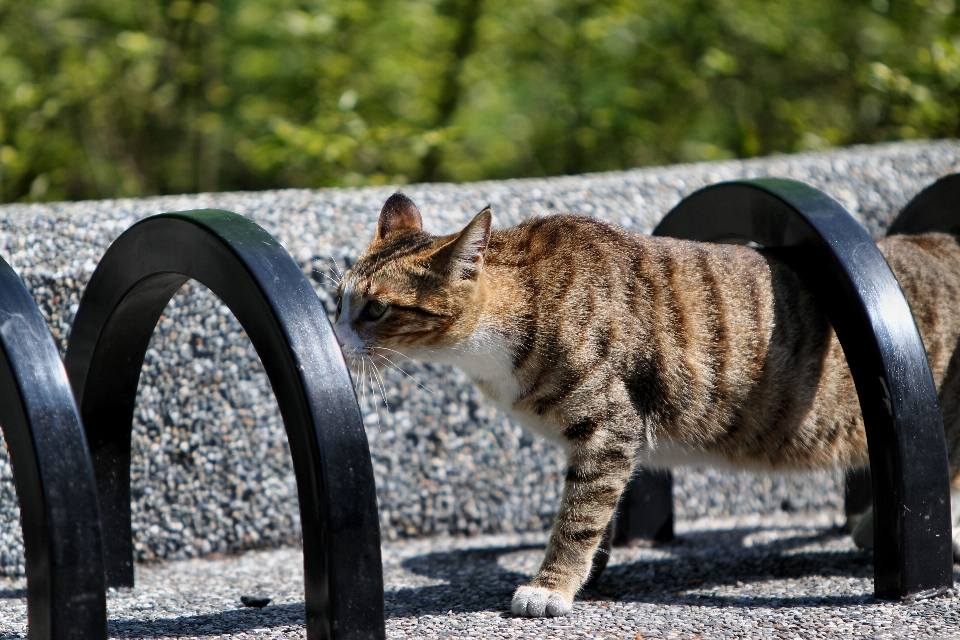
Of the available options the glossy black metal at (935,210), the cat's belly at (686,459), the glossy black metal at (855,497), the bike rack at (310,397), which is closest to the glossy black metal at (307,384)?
the bike rack at (310,397)

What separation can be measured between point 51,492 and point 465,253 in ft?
3.81

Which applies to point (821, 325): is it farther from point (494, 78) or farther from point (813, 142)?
point (494, 78)

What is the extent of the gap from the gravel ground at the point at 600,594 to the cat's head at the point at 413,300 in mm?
706

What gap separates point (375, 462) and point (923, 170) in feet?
8.33

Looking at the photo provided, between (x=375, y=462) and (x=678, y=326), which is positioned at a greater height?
(x=678, y=326)

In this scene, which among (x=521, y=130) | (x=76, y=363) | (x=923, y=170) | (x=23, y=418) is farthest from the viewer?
(x=521, y=130)

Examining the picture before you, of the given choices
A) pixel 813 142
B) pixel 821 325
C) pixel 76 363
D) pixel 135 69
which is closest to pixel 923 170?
pixel 813 142

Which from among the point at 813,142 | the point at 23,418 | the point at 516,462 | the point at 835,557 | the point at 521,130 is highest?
the point at 521,130

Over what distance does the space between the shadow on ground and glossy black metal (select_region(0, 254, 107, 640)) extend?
2.81ft

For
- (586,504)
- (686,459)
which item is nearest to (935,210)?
(686,459)

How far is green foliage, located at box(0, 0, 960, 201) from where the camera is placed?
4.62 meters

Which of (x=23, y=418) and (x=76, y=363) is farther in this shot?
(x=76, y=363)

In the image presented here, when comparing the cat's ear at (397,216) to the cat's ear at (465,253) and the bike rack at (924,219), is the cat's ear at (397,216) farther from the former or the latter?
the bike rack at (924,219)

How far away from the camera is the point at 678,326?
8.13ft
